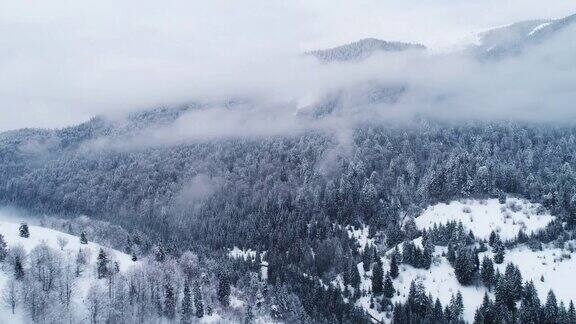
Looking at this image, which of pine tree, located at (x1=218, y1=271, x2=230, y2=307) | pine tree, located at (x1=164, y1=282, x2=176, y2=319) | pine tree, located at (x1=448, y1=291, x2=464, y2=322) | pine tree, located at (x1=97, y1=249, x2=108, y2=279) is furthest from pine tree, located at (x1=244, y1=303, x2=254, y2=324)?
pine tree, located at (x1=448, y1=291, x2=464, y2=322)

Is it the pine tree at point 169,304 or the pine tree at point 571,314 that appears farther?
the pine tree at point 169,304

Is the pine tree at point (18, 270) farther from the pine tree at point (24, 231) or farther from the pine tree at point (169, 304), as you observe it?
the pine tree at point (169, 304)

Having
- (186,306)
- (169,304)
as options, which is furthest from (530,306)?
(169,304)

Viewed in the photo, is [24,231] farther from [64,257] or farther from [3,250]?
[3,250]

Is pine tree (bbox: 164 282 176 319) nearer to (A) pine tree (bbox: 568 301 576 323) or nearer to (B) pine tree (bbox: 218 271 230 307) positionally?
(B) pine tree (bbox: 218 271 230 307)

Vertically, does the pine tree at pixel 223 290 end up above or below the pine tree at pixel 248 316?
above

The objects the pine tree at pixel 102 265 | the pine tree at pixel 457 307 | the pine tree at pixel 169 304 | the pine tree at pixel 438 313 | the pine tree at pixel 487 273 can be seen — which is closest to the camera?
the pine tree at pixel 169 304

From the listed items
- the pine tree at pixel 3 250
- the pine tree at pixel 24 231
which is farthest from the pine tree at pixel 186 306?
the pine tree at pixel 24 231
